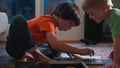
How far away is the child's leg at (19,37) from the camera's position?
62.0 inches

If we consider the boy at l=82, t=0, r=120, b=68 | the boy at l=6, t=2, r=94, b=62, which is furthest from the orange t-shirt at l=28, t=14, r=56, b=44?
the boy at l=82, t=0, r=120, b=68

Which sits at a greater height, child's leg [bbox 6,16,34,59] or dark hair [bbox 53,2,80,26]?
Answer: dark hair [bbox 53,2,80,26]

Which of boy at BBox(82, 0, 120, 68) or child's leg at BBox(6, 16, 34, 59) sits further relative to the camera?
child's leg at BBox(6, 16, 34, 59)

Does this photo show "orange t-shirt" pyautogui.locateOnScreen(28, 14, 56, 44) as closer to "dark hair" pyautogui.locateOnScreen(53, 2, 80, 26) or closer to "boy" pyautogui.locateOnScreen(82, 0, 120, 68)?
"dark hair" pyautogui.locateOnScreen(53, 2, 80, 26)

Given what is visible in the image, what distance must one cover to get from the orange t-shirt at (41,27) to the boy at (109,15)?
343mm

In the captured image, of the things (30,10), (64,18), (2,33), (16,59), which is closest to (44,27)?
(64,18)

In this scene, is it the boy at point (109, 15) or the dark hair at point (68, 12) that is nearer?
the boy at point (109, 15)

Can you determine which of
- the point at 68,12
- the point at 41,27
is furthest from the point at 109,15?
the point at 41,27

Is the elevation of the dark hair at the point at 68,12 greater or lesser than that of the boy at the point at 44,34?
greater

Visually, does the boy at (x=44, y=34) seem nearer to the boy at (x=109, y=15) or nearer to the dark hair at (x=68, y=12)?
the dark hair at (x=68, y=12)

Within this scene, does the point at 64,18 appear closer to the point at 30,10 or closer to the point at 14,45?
the point at 14,45

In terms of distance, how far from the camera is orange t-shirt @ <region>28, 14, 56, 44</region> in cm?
161

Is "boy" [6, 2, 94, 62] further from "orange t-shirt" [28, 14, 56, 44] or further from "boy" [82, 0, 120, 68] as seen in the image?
"boy" [82, 0, 120, 68]

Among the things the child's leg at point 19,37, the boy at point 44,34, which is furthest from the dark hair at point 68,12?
the child's leg at point 19,37
